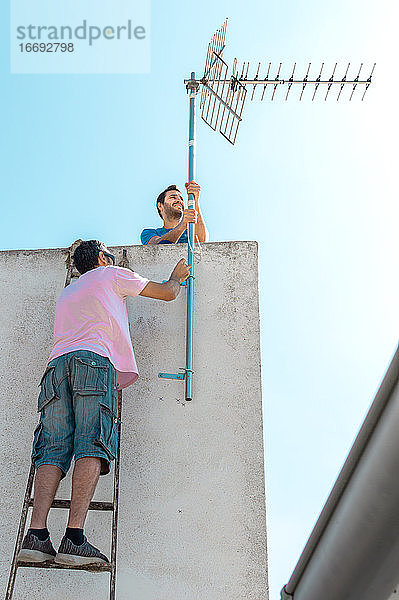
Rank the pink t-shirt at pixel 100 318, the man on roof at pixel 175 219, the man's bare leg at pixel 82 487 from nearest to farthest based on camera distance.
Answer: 1. the man's bare leg at pixel 82 487
2. the pink t-shirt at pixel 100 318
3. the man on roof at pixel 175 219

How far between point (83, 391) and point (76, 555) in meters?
0.78

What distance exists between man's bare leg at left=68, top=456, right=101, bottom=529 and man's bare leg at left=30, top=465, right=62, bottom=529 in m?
0.13

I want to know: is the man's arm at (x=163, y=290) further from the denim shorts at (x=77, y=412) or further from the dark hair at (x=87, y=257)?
the denim shorts at (x=77, y=412)

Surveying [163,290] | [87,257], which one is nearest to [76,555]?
[163,290]

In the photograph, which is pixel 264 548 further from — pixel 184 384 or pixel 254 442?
pixel 184 384

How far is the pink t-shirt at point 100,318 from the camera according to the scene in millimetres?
3791

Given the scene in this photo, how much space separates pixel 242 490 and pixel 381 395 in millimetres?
1504

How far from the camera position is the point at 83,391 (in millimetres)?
3555

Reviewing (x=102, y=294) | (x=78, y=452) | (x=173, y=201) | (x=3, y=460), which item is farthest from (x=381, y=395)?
(x=173, y=201)

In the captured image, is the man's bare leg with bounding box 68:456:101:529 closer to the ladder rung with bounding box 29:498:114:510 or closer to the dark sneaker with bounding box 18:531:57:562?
the dark sneaker with bounding box 18:531:57:562

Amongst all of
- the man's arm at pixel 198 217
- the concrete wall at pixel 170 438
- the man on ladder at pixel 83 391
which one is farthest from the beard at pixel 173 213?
the man on ladder at pixel 83 391

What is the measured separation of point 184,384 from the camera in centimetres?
432

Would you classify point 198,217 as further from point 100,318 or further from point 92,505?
point 92,505

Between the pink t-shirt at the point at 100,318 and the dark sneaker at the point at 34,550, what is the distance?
0.95 metres
